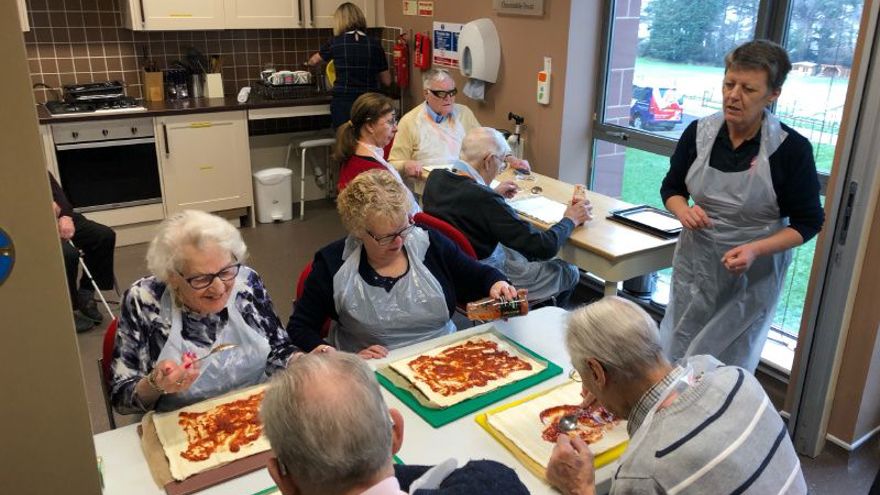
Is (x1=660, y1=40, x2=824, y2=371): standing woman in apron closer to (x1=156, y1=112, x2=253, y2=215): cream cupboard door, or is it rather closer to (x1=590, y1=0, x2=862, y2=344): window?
(x1=590, y1=0, x2=862, y2=344): window

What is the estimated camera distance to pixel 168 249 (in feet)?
5.79

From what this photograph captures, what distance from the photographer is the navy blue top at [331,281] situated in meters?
2.17

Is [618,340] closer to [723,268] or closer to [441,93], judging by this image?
[723,268]

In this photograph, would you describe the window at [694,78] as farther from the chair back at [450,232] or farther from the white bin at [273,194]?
the white bin at [273,194]

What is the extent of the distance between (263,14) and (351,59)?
2.51 ft

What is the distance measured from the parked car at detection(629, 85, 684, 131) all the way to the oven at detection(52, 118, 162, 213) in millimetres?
3187

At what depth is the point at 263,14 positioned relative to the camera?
5156mm

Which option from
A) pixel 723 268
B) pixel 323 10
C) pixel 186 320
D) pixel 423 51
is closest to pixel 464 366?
pixel 186 320

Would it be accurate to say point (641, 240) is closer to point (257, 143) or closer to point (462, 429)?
point (462, 429)

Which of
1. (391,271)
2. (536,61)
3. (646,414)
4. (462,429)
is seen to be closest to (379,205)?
(391,271)

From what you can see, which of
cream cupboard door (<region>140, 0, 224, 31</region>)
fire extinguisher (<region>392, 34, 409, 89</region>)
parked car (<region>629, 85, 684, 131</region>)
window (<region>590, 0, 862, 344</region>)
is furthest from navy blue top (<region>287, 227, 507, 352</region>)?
cream cupboard door (<region>140, 0, 224, 31</region>)

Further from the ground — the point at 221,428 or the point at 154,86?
the point at 154,86

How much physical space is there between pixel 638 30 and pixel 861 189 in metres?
1.85

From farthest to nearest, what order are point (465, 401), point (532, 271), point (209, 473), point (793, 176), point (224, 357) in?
point (532, 271) < point (793, 176) < point (224, 357) < point (465, 401) < point (209, 473)
